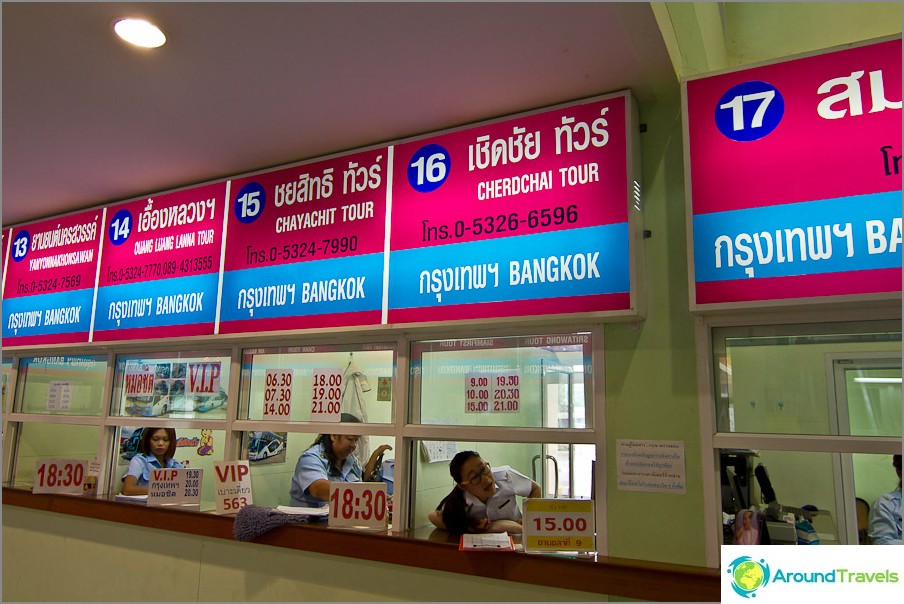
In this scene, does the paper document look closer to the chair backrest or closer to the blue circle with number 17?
the chair backrest

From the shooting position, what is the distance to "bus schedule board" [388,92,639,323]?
2.26 metres

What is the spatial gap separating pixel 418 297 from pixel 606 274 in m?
0.76

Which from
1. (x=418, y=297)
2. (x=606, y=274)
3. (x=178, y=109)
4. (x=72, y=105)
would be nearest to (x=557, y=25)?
(x=606, y=274)

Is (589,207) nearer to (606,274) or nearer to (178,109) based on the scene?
(606,274)

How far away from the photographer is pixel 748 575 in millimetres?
Result: 1323

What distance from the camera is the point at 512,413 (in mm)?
2445

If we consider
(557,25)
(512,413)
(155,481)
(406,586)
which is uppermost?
(557,25)

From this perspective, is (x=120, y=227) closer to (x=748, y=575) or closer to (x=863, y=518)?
(x=748, y=575)

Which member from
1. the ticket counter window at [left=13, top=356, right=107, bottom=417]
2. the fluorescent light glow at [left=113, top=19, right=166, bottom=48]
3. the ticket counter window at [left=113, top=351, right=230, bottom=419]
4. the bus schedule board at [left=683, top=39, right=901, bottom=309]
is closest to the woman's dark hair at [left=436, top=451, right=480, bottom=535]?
the bus schedule board at [left=683, top=39, right=901, bottom=309]

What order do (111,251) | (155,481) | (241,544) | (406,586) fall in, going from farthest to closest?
(111,251) → (155,481) → (241,544) → (406,586)

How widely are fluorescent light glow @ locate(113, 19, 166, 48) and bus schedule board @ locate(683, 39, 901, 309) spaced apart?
1.74m

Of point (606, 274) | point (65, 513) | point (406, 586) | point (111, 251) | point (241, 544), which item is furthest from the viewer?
point (111, 251)

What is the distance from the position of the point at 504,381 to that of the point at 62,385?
9.93 feet

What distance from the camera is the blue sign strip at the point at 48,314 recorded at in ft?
12.2
